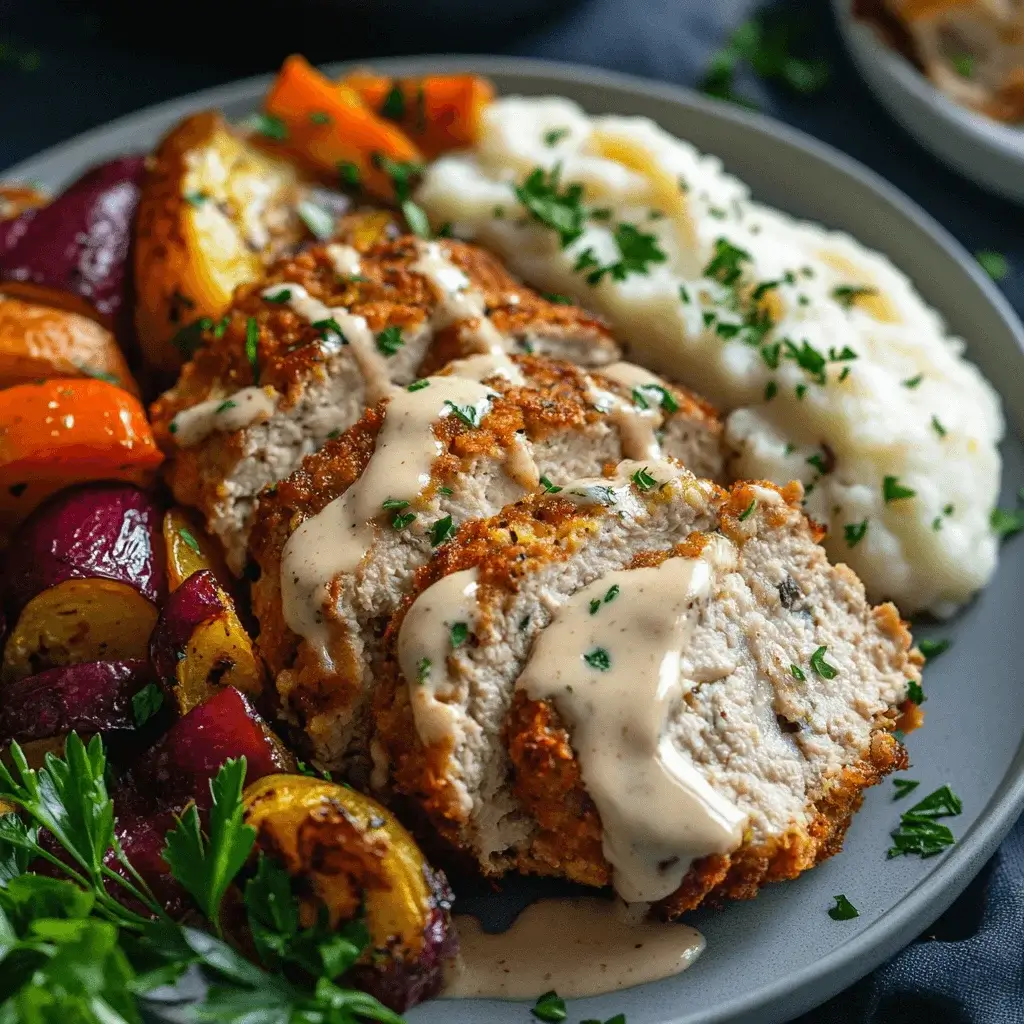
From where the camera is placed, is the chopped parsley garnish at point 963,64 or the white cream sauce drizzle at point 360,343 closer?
the white cream sauce drizzle at point 360,343

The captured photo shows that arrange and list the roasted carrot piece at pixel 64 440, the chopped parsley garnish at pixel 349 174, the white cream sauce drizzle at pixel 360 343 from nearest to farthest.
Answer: the roasted carrot piece at pixel 64 440, the white cream sauce drizzle at pixel 360 343, the chopped parsley garnish at pixel 349 174

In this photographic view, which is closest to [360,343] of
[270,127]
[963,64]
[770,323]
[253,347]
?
[253,347]

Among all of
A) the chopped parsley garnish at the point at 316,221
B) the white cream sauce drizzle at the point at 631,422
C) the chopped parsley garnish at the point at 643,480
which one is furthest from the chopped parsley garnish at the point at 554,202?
the chopped parsley garnish at the point at 643,480

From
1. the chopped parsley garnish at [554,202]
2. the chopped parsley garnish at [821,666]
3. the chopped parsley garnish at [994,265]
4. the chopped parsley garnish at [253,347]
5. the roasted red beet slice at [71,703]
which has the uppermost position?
the chopped parsley garnish at [994,265]

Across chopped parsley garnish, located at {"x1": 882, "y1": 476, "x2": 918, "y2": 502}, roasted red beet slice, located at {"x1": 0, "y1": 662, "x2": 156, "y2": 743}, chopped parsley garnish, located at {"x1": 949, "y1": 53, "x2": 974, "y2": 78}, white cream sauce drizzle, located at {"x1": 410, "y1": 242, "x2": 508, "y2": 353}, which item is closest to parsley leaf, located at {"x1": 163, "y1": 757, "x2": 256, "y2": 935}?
roasted red beet slice, located at {"x1": 0, "y1": 662, "x2": 156, "y2": 743}

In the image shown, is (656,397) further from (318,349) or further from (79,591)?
(79,591)

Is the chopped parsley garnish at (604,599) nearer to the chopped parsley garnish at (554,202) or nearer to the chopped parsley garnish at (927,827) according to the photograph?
the chopped parsley garnish at (927,827)

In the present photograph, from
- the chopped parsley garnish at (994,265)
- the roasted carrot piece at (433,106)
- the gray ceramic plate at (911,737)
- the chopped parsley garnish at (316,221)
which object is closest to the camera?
the gray ceramic plate at (911,737)

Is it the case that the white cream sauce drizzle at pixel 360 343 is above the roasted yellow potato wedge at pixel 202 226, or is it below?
above
